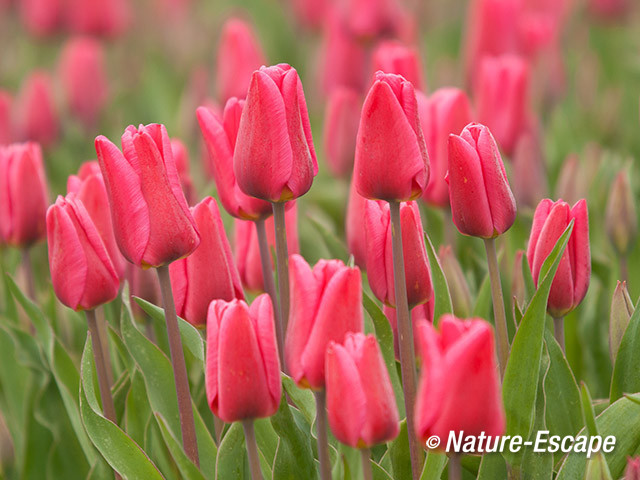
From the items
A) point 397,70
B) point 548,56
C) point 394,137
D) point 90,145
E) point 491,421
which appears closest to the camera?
point 491,421

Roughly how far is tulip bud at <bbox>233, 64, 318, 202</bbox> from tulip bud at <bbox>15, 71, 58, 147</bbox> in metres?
1.42

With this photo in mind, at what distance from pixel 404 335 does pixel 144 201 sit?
0.28m

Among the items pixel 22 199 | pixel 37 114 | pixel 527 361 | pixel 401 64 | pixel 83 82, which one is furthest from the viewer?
pixel 83 82

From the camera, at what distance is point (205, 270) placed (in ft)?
3.16

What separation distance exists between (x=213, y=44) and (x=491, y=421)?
118 inches

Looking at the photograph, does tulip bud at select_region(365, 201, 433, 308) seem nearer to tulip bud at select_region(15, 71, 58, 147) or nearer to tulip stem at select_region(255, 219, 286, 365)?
tulip stem at select_region(255, 219, 286, 365)

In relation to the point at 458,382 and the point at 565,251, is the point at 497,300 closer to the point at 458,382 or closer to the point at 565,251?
the point at 565,251

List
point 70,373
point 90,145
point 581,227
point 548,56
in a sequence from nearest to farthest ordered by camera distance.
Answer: point 581,227 < point 70,373 < point 548,56 < point 90,145

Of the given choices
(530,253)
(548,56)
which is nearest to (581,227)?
(530,253)

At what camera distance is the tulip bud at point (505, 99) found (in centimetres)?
167

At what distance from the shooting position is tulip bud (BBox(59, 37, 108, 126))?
2.54 m

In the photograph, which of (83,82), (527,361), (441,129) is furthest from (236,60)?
(527,361)

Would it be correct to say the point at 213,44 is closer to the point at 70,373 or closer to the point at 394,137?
the point at 70,373

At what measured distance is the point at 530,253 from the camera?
3.21 ft
